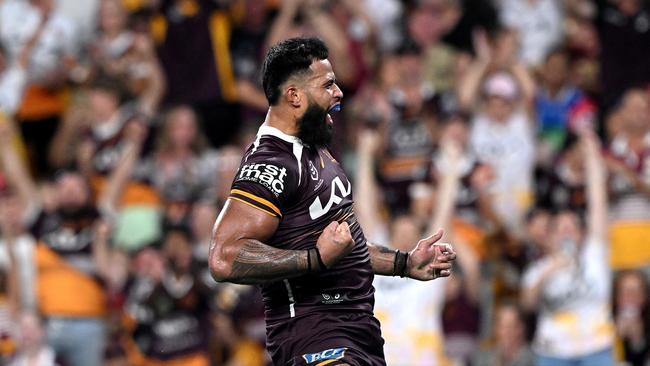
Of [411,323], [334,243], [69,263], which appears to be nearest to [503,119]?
[411,323]

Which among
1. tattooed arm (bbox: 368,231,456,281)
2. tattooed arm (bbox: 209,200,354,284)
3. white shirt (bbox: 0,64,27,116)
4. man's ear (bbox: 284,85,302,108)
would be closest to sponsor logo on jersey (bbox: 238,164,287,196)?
tattooed arm (bbox: 209,200,354,284)

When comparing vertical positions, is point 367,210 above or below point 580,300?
above

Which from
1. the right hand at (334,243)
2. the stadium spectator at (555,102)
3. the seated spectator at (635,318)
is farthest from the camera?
the stadium spectator at (555,102)

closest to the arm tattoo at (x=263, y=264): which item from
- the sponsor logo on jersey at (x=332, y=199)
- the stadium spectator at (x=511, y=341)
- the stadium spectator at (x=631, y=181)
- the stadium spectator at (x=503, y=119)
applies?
the sponsor logo on jersey at (x=332, y=199)

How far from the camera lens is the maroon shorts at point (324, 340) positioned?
6.07 metres

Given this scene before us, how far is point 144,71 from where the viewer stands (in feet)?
44.5

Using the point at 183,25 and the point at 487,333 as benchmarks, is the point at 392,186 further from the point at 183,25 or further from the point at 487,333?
the point at 183,25

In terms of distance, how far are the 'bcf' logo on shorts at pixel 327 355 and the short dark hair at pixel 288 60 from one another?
3.85 feet

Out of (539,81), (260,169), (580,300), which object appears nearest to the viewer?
(260,169)

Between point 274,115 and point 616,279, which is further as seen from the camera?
point 616,279

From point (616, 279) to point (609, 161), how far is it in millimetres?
1044

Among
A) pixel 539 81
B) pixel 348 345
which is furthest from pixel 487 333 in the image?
pixel 348 345

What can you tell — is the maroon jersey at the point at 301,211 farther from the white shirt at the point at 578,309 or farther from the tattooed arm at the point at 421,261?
the white shirt at the point at 578,309

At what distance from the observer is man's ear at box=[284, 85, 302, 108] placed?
621 cm
